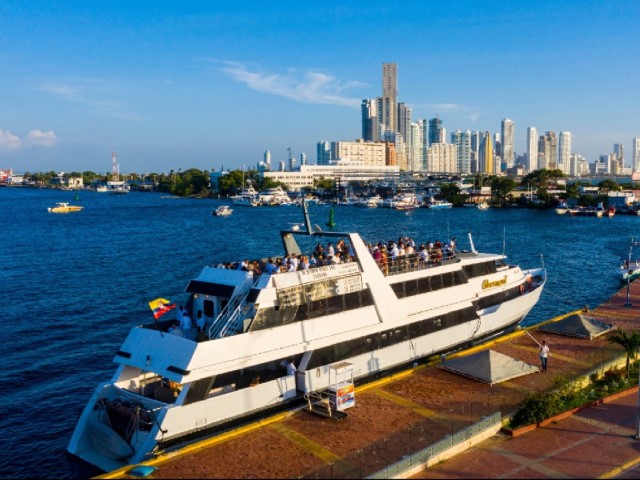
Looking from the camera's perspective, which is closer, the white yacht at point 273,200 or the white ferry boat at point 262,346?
the white ferry boat at point 262,346

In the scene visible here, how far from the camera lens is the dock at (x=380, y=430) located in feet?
44.1

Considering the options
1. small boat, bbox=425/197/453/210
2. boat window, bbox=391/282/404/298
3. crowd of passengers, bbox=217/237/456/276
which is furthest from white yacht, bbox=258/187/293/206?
boat window, bbox=391/282/404/298

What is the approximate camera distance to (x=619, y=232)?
80.2 meters

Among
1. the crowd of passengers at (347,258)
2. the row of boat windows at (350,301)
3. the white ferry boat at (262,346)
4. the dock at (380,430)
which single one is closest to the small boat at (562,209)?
the row of boat windows at (350,301)

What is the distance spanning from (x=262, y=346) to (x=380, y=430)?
4267 millimetres

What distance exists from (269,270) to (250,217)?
92.7m

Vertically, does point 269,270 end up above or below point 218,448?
above

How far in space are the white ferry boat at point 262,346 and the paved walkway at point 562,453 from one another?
559 centimetres

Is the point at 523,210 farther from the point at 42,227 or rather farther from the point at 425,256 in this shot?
the point at 425,256

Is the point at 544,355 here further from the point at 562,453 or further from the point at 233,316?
the point at 233,316

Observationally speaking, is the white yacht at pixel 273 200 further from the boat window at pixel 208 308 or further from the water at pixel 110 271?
the boat window at pixel 208 308

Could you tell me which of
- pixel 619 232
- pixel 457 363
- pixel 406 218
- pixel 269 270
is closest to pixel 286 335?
pixel 269 270

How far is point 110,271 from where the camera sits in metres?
49.2

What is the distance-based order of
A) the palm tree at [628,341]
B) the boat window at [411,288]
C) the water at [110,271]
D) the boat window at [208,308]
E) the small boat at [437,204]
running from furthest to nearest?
the small boat at [437,204] < the water at [110,271] < the boat window at [411,288] < the palm tree at [628,341] < the boat window at [208,308]
